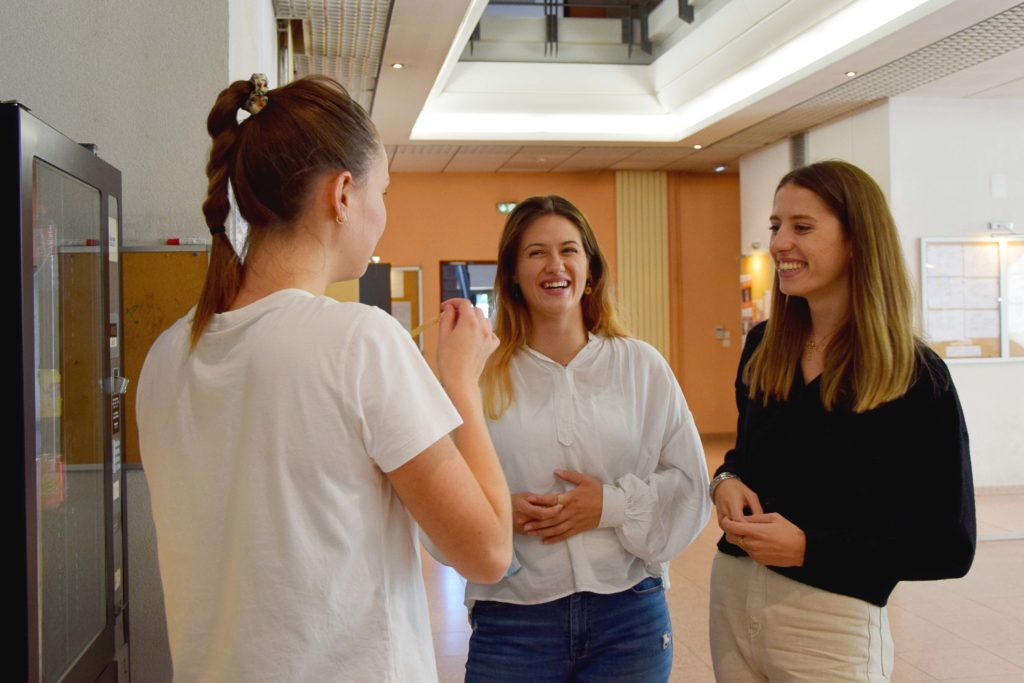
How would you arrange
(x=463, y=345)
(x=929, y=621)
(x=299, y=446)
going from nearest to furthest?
(x=299, y=446), (x=463, y=345), (x=929, y=621)

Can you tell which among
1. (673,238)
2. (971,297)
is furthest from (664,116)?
(971,297)

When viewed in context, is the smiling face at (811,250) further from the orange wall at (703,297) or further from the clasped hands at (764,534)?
the orange wall at (703,297)

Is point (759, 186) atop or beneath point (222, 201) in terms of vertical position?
atop

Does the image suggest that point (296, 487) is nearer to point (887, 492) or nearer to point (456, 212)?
point (887, 492)

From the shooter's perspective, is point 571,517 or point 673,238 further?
point 673,238

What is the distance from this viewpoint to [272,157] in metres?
1.15

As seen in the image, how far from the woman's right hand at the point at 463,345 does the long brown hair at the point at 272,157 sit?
0.26 m

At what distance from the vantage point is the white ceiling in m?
6.42

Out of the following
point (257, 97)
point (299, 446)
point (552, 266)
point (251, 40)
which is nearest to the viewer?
point (299, 446)

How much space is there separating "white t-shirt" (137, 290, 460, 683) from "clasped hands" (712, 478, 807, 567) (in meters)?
0.85

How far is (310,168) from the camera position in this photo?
115 centimetres

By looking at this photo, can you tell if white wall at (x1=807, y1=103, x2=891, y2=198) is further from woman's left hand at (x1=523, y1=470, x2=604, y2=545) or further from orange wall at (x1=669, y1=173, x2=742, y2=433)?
woman's left hand at (x1=523, y1=470, x2=604, y2=545)

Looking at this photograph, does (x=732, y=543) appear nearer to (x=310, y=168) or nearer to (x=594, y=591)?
(x=594, y=591)

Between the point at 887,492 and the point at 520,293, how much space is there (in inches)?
36.5
